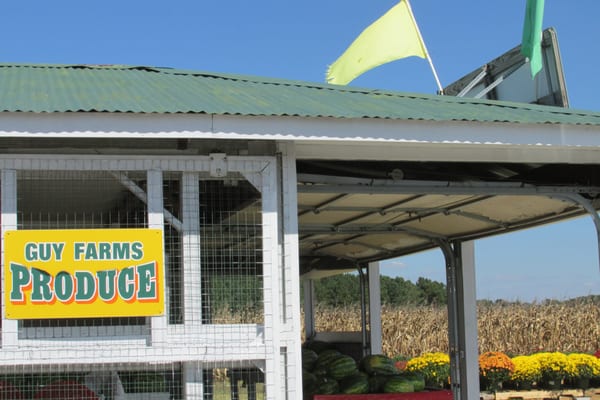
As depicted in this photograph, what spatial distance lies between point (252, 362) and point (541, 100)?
4400 mm

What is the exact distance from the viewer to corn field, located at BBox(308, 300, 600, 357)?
25.2 metres

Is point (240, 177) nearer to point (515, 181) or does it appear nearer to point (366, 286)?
point (515, 181)

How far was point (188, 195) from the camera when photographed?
6191mm

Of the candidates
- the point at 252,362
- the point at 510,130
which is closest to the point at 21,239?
the point at 252,362

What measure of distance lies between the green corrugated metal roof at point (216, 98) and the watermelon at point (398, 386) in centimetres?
350

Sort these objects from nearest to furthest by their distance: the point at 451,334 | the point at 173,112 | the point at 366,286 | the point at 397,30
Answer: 1. the point at 173,112
2. the point at 397,30
3. the point at 451,334
4. the point at 366,286

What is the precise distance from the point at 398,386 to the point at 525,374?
5895mm

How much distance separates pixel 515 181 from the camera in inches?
318

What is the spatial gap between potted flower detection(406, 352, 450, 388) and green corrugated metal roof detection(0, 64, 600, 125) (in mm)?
7265

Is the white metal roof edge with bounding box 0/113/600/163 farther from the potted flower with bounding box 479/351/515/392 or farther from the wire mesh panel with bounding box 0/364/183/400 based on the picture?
the potted flower with bounding box 479/351/515/392

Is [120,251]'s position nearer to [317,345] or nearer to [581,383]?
[317,345]

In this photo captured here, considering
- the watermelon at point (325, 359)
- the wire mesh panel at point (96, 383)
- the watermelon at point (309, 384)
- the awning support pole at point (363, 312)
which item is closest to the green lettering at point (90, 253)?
the wire mesh panel at point (96, 383)

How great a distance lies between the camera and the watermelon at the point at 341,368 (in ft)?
34.6

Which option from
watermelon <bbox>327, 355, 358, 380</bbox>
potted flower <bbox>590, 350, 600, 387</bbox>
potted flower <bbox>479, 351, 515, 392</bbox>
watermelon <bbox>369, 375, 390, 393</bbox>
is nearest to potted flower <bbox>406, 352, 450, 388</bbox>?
potted flower <bbox>479, 351, 515, 392</bbox>
